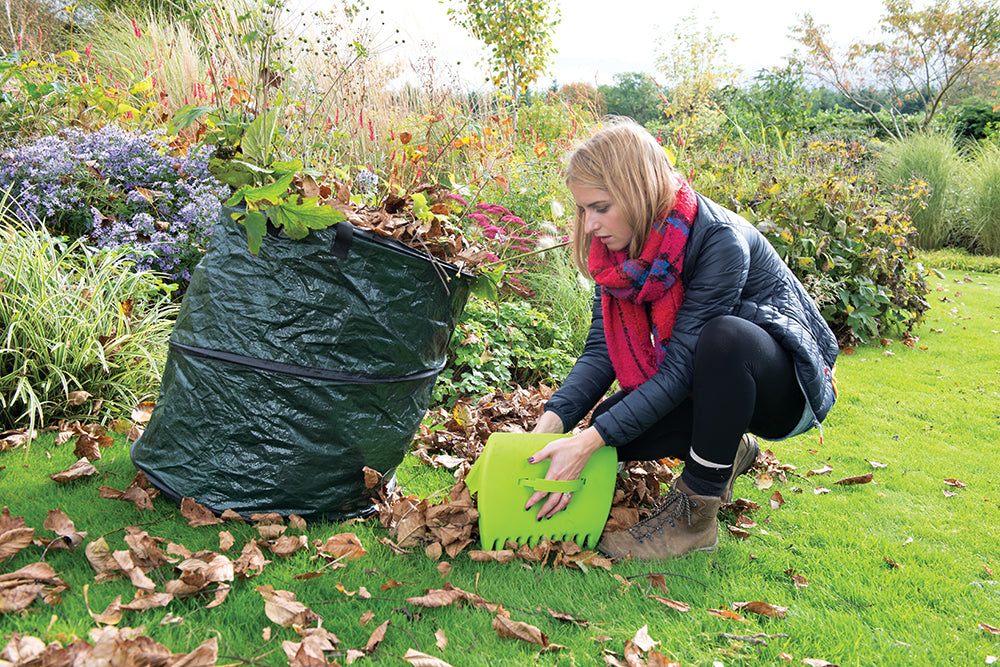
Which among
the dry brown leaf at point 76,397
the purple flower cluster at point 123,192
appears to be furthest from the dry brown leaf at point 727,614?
the purple flower cluster at point 123,192

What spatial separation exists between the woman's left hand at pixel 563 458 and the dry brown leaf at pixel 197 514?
2.95 ft

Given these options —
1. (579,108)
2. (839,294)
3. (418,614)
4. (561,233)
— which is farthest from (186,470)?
(579,108)

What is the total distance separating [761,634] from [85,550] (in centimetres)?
172

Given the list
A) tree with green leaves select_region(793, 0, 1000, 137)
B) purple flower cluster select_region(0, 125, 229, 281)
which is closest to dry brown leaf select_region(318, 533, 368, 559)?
purple flower cluster select_region(0, 125, 229, 281)

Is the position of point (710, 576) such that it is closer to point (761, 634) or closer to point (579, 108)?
point (761, 634)

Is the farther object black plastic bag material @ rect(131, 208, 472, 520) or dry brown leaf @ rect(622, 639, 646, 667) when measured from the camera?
black plastic bag material @ rect(131, 208, 472, 520)

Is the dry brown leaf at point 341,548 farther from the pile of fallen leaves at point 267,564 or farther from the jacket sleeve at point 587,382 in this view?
the jacket sleeve at point 587,382

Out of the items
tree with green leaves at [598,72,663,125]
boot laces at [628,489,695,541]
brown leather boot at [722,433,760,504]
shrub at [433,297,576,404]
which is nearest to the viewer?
boot laces at [628,489,695,541]

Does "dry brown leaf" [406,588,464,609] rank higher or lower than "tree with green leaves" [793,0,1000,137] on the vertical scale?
lower

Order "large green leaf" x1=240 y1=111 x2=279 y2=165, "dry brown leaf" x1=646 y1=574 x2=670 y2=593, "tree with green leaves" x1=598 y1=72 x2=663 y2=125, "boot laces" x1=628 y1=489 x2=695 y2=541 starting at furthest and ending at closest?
"tree with green leaves" x1=598 y1=72 x2=663 y2=125
"boot laces" x1=628 y1=489 x2=695 y2=541
"dry brown leaf" x1=646 y1=574 x2=670 y2=593
"large green leaf" x1=240 y1=111 x2=279 y2=165

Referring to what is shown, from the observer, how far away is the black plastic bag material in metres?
1.72

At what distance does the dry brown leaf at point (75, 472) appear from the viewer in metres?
2.02

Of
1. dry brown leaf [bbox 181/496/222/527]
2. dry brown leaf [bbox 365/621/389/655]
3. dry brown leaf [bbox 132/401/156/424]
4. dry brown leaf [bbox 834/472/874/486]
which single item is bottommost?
dry brown leaf [bbox 834/472/874/486]

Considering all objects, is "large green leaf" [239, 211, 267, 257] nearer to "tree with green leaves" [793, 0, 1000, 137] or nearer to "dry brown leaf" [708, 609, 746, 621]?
"dry brown leaf" [708, 609, 746, 621]
